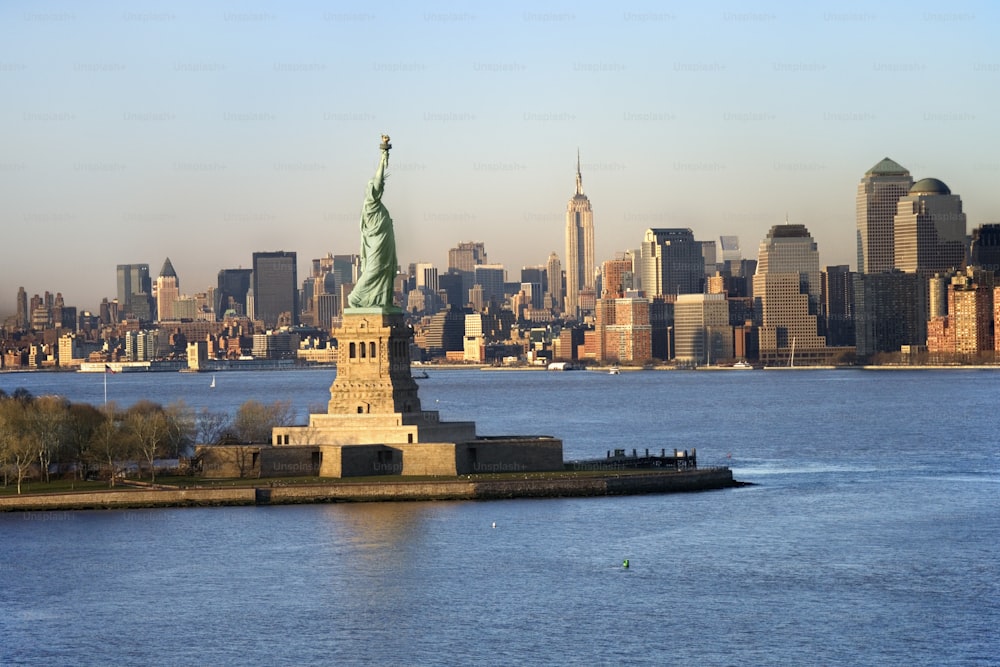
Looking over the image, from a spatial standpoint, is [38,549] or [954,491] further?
[954,491]

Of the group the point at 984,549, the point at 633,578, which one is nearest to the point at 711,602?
the point at 633,578

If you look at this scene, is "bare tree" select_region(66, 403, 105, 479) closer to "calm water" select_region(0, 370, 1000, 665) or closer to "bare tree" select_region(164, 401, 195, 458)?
"bare tree" select_region(164, 401, 195, 458)

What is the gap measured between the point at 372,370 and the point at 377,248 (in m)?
4.45

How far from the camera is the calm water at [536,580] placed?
43.9m

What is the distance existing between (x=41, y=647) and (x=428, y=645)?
8561mm

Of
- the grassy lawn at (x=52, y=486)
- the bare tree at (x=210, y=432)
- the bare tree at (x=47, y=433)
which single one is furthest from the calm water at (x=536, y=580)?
the bare tree at (x=210, y=432)

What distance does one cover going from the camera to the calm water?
43938mm

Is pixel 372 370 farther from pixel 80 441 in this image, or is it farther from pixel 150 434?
pixel 80 441

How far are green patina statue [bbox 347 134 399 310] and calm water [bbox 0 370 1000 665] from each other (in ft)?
32.0

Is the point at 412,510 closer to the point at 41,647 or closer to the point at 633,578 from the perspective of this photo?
the point at 633,578

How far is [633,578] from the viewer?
51812mm

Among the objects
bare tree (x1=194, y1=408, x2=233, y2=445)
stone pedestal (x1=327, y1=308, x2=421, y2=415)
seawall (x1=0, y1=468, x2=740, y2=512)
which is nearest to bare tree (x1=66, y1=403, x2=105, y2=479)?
bare tree (x1=194, y1=408, x2=233, y2=445)

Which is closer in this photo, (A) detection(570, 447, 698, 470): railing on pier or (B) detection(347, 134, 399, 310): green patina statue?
(B) detection(347, 134, 399, 310): green patina statue

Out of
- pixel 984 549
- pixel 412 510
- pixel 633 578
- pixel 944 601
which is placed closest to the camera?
pixel 944 601
